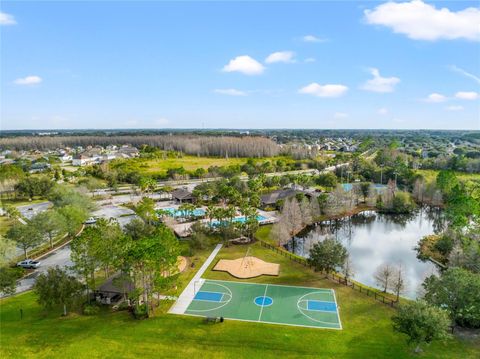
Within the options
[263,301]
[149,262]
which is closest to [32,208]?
[149,262]

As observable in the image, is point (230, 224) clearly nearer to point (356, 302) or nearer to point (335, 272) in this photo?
point (335, 272)

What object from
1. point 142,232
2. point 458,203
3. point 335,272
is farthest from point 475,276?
point 142,232

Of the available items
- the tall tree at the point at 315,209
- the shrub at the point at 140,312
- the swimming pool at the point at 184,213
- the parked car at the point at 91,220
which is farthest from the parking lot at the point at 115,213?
the tall tree at the point at 315,209

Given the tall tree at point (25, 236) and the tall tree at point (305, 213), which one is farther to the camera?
the tall tree at point (305, 213)

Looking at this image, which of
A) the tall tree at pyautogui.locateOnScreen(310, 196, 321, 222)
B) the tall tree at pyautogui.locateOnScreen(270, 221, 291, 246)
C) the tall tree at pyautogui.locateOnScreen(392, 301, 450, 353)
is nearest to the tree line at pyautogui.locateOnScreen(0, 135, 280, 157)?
the tall tree at pyautogui.locateOnScreen(310, 196, 321, 222)

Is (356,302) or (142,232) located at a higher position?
(142,232)

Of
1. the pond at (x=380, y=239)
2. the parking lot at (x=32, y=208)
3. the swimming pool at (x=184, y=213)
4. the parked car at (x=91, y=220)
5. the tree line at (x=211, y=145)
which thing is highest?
the tree line at (x=211, y=145)

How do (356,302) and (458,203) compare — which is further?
(458,203)

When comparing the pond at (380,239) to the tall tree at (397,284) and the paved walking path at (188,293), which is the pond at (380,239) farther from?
the paved walking path at (188,293)
